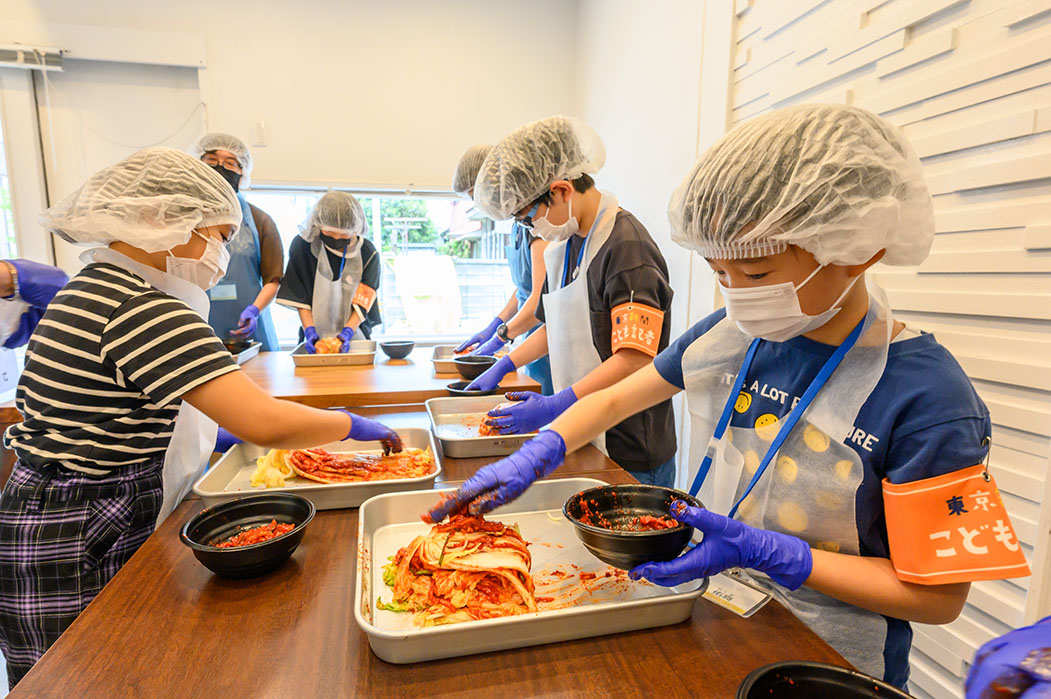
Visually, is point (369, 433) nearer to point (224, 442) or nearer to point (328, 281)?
point (224, 442)

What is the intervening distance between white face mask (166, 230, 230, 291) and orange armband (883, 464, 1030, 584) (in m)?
1.76

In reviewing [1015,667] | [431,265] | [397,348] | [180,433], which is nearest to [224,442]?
[180,433]

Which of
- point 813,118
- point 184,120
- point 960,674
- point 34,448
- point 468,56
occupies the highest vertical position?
point 468,56

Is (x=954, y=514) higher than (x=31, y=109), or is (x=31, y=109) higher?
(x=31, y=109)

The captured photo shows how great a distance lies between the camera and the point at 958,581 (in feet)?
3.04

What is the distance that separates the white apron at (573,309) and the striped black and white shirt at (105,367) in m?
1.38

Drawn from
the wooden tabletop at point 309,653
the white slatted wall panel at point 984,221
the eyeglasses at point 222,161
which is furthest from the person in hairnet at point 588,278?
the eyeglasses at point 222,161

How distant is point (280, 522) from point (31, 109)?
16.3 ft

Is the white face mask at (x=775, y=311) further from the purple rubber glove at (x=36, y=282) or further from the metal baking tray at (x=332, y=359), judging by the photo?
the metal baking tray at (x=332, y=359)

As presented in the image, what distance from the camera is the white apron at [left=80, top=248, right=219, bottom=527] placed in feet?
4.77

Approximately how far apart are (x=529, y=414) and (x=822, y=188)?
1.15 m

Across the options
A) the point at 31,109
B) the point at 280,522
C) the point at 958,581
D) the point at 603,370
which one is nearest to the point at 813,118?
the point at 958,581

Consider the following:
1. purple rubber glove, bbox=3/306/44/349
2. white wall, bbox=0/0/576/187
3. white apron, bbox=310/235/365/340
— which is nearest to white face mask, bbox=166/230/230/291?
purple rubber glove, bbox=3/306/44/349

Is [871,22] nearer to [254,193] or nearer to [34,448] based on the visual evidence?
[34,448]
